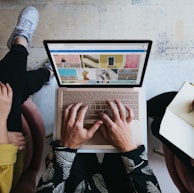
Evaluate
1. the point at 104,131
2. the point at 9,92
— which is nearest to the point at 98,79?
the point at 104,131

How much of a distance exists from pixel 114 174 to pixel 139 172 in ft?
0.52

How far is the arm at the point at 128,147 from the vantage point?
2.73 ft

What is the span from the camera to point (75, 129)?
882 mm

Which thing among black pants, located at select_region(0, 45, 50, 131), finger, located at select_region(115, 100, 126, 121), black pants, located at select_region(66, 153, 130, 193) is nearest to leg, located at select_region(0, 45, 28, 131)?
black pants, located at select_region(0, 45, 50, 131)

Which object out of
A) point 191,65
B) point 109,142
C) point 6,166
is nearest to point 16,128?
point 6,166

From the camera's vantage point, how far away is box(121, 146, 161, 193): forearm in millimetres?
824

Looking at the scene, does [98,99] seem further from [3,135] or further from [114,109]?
[3,135]

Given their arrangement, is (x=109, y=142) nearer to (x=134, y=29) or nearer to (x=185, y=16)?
(x=134, y=29)

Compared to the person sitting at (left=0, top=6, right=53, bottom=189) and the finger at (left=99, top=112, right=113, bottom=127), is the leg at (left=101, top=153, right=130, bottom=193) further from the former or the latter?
the person sitting at (left=0, top=6, right=53, bottom=189)

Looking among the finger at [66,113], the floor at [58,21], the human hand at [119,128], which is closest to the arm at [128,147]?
the human hand at [119,128]

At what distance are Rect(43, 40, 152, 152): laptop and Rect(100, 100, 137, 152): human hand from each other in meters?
0.04

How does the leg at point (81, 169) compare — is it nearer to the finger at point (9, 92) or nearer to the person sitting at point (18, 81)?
the person sitting at point (18, 81)

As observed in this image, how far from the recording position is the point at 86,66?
888 millimetres

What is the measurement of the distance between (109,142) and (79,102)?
17cm
